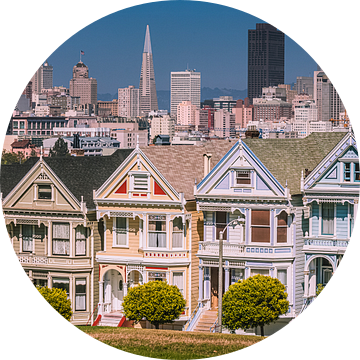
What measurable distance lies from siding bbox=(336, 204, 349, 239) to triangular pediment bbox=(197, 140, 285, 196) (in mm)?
2657

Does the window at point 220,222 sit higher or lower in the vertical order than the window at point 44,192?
lower

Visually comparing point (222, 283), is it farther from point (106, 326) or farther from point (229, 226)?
point (106, 326)

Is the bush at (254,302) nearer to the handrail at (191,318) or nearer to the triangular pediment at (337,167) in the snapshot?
the handrail at (191,318)

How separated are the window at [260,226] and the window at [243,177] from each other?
→ 132cm

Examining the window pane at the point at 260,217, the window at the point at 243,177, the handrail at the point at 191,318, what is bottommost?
the handrail at the point at 191,318

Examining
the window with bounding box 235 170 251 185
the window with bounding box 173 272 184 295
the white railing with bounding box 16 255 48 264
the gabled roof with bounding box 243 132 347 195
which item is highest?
the gabled roof with bounding box 243 132 347 195

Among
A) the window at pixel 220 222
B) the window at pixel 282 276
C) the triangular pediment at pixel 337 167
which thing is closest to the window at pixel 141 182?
the window at pixel 220 222

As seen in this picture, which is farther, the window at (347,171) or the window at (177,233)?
the window at (177,233)

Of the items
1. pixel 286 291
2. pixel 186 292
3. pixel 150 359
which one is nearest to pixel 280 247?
pixel 286 291

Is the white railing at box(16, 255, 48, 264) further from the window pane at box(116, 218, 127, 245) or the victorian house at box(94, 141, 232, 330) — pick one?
the window pane at box(116, 218, 127, 245)

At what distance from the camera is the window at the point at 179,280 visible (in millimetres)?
39531

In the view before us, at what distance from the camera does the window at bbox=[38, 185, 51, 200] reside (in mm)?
41438

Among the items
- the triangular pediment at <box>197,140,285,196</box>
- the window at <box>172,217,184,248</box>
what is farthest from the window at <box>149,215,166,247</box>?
the triangular pediment at <box>197,140,285,196</box>

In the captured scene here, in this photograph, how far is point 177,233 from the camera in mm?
39375
